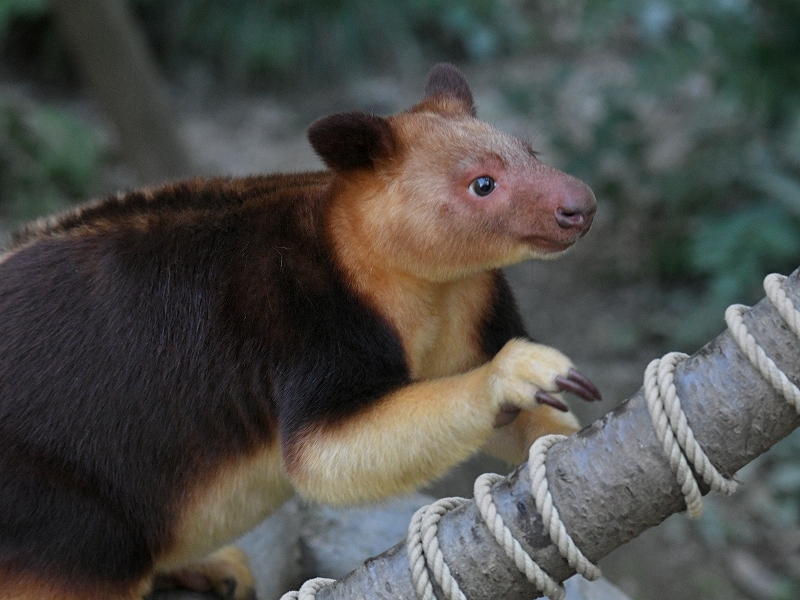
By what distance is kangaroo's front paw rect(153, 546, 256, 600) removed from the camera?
361 cm

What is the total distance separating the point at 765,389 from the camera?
2.18m

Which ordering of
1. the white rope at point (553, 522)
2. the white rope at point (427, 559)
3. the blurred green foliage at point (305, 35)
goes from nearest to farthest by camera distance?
the white rope at point (553, 522) < the white rope at point (427, 559) < the blurred green foliage at point (305, 35)

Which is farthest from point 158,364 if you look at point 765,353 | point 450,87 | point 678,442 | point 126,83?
point 126,83

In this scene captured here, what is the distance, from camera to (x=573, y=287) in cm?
805

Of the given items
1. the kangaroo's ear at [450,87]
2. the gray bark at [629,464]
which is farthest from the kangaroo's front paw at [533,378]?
the kangaroo's ear at [450,87]

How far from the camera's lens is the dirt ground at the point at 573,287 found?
5609mm

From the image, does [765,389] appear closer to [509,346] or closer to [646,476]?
[646,476]

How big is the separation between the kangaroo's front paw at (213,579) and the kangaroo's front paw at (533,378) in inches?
63.9

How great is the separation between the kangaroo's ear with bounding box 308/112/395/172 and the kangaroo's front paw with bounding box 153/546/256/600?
1.64 m

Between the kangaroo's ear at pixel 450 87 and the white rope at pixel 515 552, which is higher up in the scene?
the kangaroo's ear at pixel 450 87

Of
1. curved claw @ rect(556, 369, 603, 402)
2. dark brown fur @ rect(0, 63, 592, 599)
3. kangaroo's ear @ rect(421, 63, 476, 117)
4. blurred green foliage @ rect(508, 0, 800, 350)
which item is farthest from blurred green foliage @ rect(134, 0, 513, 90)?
curved claw @ rect(556, 369, 603, 402)

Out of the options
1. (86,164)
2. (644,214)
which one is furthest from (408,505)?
(86,164)

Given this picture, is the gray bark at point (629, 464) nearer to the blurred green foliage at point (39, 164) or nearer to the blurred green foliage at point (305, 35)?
the blurred green foliage at point (39, 164)

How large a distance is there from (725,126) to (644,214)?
99 centimetres
